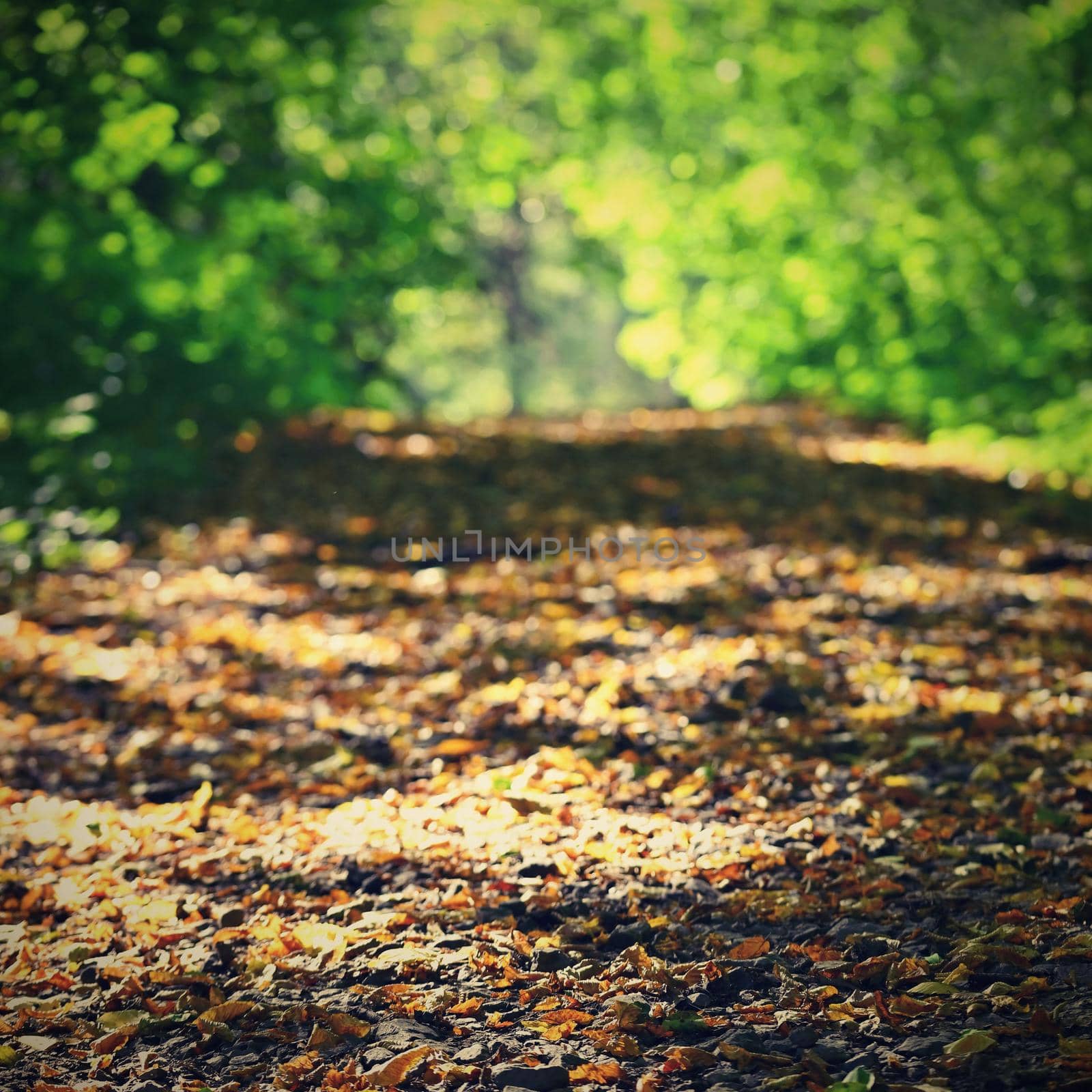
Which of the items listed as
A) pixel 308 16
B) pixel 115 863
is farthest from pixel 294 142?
pixel 115 863

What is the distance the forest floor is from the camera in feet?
7.91

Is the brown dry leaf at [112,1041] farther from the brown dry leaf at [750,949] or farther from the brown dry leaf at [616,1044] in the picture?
the brown dry leaf at [750,949]

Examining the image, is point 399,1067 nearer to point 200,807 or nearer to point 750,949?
point 750,949

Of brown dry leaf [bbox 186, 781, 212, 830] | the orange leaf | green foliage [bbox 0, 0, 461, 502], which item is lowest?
brown dry leaf [bbox 186, 781, 212, 830]

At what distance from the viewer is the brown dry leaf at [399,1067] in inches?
89.1

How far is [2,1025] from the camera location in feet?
8.26

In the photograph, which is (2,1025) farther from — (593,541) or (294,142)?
(294,142)

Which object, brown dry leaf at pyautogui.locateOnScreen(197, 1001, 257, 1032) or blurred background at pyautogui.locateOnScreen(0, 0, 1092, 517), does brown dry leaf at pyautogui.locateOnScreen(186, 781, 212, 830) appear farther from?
blurred background at pyautogui.locateOnScreen(0, 0, 1092, 517)

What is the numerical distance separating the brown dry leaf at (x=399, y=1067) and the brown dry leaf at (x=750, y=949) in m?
0.88

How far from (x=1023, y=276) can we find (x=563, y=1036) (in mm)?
7277

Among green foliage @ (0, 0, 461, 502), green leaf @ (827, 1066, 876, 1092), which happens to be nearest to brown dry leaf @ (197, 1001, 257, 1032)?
green leaf @ (827, 1066, 876, 1092)

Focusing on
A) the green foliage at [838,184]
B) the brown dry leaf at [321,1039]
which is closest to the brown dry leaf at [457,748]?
the brown dry leaf at [321,1039]

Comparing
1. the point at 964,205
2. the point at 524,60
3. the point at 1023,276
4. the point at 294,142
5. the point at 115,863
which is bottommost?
the point at 115,863

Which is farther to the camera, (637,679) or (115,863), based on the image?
(637,679)
